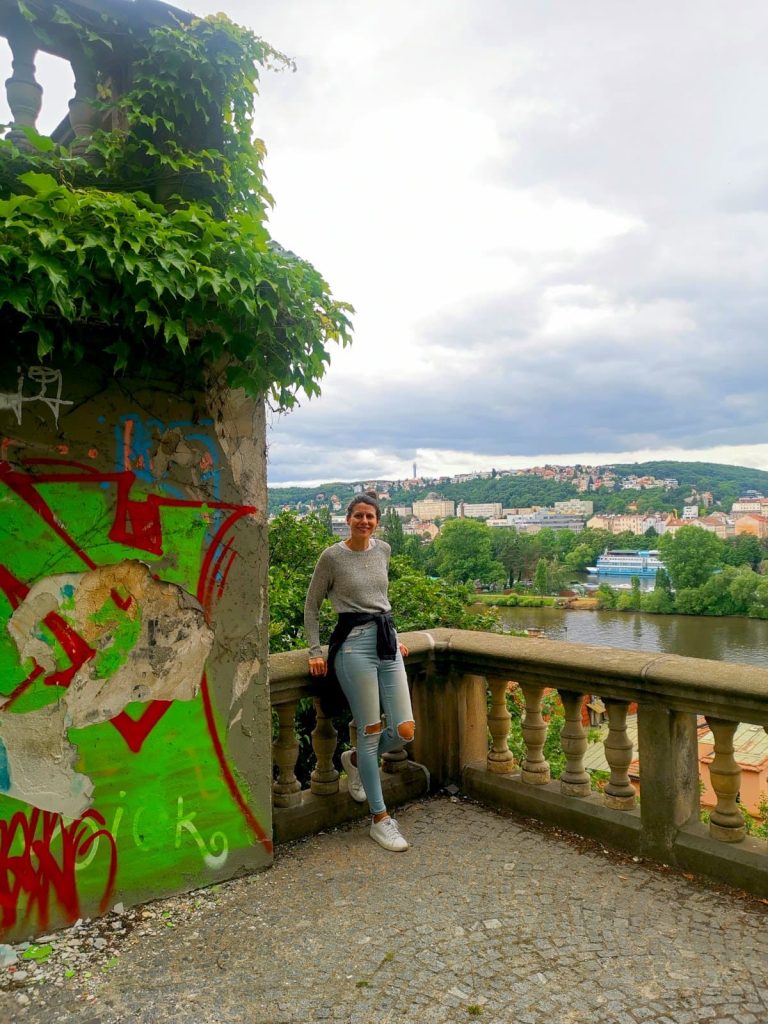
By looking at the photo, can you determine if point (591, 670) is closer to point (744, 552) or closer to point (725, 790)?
point (725, 790)

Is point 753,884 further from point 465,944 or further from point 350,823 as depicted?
point 350,823

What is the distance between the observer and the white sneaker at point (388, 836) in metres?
3.27

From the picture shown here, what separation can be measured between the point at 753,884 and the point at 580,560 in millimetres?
94664

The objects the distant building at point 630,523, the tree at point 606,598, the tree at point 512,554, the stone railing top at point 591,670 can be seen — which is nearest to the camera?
the stone railing top at point 591,670

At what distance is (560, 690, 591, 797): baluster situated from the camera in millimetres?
3461

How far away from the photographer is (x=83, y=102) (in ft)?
9.61

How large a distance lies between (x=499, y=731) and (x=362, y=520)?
1.55m

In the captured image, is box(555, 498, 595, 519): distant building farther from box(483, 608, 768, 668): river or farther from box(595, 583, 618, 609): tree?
box(483, 608, 768, 668): river

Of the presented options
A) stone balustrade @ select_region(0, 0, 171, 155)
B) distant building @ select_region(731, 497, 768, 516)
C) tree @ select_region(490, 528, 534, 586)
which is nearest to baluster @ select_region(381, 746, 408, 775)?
stone balustrade @ select_region(0, 0, 171, 155)

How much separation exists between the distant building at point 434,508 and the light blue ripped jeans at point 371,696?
138679mm

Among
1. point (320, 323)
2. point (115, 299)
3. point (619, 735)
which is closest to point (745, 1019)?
point (619, 735)

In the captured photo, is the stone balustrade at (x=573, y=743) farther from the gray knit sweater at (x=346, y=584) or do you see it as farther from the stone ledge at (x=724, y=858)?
the gray knit sweater at (x=346, y=584)

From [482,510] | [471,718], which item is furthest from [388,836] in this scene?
[482,510]

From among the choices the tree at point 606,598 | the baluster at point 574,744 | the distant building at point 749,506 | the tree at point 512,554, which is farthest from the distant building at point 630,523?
the baluster at point 574,744
